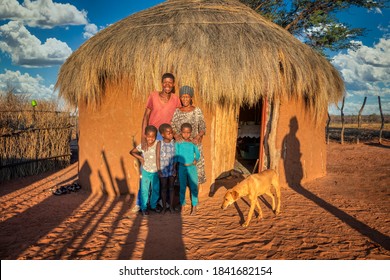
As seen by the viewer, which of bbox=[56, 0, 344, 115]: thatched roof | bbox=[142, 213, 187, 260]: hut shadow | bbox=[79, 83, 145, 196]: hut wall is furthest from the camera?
bbox=[79, 83, 145, 196]: hut wall

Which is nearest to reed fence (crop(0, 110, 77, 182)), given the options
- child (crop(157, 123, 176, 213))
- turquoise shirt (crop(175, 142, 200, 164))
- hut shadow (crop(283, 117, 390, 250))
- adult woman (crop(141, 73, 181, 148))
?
adult woman (crop(141, 73, 181, 148))

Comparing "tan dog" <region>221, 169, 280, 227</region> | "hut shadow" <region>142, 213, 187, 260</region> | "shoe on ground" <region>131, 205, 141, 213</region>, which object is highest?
"tan dog" <region>221, 169, 280, 227</region>

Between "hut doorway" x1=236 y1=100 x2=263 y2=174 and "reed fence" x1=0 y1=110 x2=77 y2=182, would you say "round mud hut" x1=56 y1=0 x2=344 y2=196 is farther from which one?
"reed fence" x1=0 y1=110 x2=77 y2=182

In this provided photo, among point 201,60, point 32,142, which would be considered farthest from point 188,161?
point 32,142

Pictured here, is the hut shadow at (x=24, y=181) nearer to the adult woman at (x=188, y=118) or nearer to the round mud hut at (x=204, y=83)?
the round mud hut at (x=204, y=83)

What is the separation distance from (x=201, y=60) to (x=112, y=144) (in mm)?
2213

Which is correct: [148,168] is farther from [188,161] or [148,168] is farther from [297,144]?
[297,144]

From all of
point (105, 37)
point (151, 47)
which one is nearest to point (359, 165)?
point (151, 47)

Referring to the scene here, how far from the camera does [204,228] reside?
144 inches

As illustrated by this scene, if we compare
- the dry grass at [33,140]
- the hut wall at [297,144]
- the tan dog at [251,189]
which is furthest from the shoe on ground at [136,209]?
the dry grass at [33,140]

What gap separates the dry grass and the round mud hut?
97.5 inches

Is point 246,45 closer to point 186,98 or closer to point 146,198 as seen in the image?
point 186,98

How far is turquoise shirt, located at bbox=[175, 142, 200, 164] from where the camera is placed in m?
4.12
